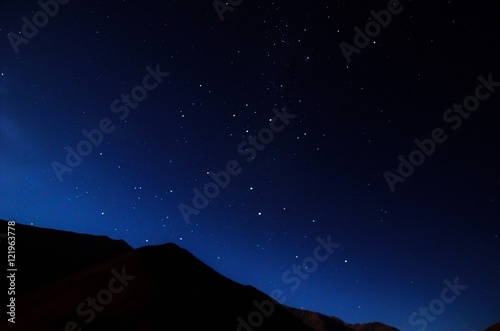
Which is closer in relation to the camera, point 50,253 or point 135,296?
point 135,296

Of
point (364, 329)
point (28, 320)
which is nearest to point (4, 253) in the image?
point (28, 320)

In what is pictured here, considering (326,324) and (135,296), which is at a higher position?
(135,296)

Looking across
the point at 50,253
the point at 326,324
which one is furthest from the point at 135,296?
Result: the point at 326,324

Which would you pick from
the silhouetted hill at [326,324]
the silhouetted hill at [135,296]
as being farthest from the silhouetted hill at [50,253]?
the silhouetted hill at [326,324]

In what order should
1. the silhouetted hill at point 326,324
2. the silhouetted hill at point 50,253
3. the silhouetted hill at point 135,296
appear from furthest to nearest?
the silhouetted hill at point 326,324, the silhouetted hill at point 50,253, the silhouetted hill at point 135,296

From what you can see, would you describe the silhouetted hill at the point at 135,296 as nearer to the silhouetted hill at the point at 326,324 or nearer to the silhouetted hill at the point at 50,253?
the silhouetted hill at the point at 50,253

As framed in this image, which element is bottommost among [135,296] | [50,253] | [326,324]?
[326,324]

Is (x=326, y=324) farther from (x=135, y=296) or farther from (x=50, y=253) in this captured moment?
(x=135, y=296)

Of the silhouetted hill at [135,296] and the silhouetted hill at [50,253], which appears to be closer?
the silhouetted hill at [135,296]

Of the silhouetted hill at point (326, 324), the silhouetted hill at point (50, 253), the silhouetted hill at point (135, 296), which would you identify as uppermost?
the silhouetted hill at point (50, 253)

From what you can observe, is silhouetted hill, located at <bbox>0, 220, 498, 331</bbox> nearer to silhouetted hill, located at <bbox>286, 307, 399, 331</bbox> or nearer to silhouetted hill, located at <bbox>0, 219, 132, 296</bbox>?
silhouetted hill, located at <bbox>0, 219, 132, 296</bbox>

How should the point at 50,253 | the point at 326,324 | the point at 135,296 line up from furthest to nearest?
the point at 326,324
the point at 50,253
the point at 135,296
